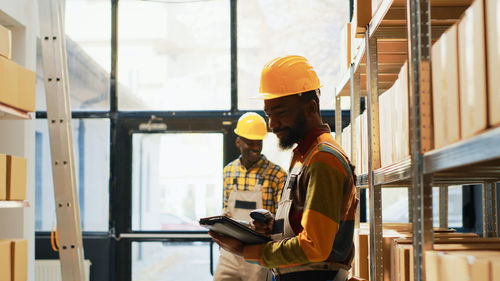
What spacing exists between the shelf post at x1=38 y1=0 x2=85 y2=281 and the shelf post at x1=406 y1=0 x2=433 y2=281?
2.05 m

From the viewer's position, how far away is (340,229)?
1.72 metres

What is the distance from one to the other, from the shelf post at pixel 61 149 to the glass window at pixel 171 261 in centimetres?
241

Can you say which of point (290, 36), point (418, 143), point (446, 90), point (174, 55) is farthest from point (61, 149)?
point (290, 36)

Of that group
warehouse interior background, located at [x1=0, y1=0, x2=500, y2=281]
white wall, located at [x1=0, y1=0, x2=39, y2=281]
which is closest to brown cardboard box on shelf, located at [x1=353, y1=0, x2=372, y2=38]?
white wall, located at [x1=0, y1=0, x2=39, y2=281]

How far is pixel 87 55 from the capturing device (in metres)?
5.57

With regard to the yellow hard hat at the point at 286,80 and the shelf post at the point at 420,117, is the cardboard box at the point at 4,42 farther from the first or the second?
the shelf post at the point at 420,117

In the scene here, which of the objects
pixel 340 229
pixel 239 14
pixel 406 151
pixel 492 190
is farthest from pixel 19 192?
pixel 239 14

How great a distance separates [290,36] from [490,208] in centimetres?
321

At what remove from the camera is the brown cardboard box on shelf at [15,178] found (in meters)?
2.97

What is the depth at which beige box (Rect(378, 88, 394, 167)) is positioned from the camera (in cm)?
194

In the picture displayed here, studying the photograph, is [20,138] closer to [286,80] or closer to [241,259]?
[241,259]

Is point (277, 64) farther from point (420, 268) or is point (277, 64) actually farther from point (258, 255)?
point (420, 268)

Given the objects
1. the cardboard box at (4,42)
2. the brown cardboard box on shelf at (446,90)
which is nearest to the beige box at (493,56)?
the brown cardboard box on shelf at (446,90)

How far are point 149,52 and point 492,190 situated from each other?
149 inches
